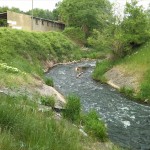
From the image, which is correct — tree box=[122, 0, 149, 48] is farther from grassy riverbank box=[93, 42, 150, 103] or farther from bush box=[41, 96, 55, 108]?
bush box=[41, 96, 55, 108]

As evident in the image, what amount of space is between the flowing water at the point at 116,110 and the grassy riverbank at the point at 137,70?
0.95 m

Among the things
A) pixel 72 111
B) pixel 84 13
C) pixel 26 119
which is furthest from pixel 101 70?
pixel 84 13

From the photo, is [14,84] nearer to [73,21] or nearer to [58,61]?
[58,61]

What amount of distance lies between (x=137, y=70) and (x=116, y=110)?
925cm

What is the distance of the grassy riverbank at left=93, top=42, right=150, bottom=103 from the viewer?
949 inches

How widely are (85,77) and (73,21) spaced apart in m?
46.7

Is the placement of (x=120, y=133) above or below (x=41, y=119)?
Answer: below

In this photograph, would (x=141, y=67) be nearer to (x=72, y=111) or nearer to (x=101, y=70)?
(x=101, y=70)

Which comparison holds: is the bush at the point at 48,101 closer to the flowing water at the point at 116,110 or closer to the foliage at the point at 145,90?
the flowing water at the point at 116,110

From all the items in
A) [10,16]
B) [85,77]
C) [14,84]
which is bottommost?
[85,77]

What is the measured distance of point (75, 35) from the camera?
7244 cm

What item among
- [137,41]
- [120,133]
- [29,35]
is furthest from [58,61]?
[120,133]

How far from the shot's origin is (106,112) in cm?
1941

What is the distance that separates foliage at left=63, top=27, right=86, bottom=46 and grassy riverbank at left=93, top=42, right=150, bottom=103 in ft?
117
